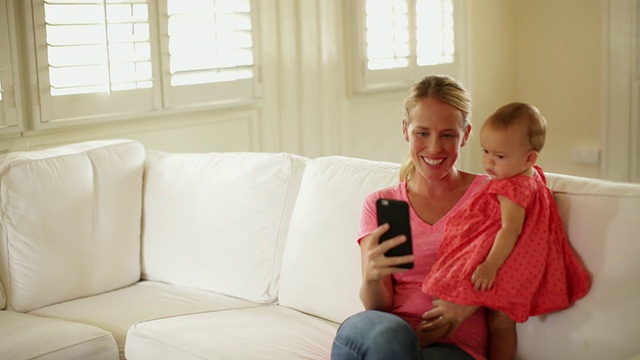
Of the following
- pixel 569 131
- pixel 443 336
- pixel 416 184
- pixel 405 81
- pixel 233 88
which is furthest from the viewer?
pixel 569 131

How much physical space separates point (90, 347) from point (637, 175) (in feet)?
11.3

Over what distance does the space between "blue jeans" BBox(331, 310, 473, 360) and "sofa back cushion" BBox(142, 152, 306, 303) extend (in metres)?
0.78

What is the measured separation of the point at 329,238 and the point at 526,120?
2.38 ft

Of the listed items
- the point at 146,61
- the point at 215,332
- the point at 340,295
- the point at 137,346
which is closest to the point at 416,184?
the point at 340,295

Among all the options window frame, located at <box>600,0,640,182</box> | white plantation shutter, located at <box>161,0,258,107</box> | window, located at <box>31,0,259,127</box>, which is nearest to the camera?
window, located at <box>31,0,259,127</box>

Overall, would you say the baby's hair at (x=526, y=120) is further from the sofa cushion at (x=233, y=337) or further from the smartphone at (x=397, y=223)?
the sofa cushion at (x=233, y=337)

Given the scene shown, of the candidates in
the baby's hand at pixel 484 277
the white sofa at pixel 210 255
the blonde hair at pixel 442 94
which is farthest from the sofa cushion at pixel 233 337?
the blonde hair at pixel 442 94

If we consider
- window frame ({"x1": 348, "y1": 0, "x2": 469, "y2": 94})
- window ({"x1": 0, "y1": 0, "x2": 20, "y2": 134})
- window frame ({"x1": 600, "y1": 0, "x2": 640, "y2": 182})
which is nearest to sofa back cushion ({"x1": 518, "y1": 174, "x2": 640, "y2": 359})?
window ({"x1": 0, "y1": 0, "x2": 20, "y2": 134})

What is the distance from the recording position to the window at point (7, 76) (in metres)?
3.05

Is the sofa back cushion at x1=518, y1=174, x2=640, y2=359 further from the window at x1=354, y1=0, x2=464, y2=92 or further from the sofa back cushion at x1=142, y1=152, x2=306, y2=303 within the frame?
the window at x1=354, y1=0, x2=464, y2=92

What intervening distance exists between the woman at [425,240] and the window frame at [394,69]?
7.76ft

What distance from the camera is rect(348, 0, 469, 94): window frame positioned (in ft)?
14.6

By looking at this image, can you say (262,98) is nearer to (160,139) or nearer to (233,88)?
(233,88)

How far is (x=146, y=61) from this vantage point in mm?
3506
